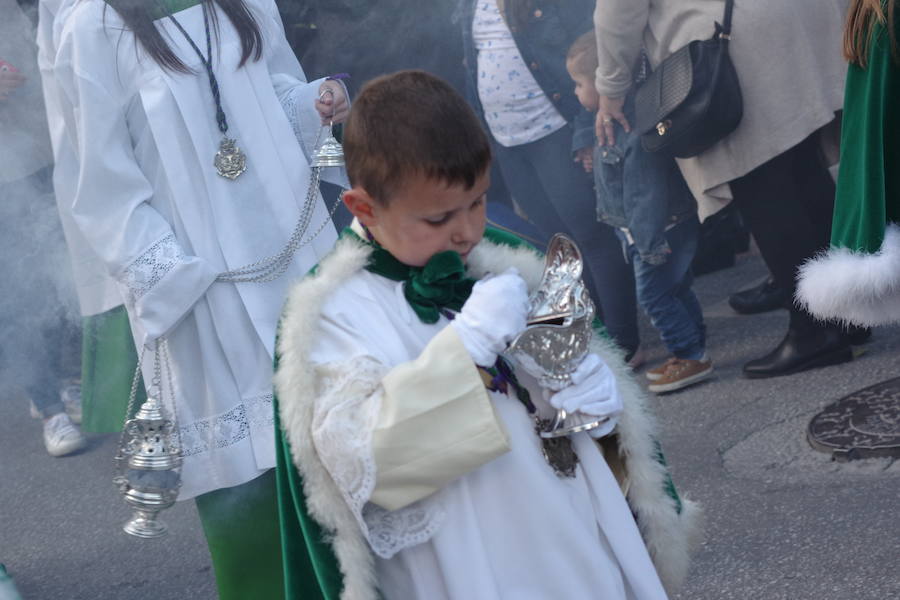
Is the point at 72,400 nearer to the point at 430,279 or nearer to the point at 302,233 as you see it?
the point at 302,233

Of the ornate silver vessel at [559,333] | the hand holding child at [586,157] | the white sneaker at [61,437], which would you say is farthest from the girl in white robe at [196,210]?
the white sneaker at [61,437]

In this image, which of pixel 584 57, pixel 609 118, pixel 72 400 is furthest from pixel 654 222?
pixel 72 400

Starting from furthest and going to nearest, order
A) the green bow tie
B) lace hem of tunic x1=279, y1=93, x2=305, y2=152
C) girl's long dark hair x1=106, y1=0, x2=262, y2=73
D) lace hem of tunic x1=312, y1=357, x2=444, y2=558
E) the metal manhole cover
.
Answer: the metal manhole cover → lace hem of tunic x1=279, y1=93, x2=305, y2=152 → girl's long dark hair x1=106, y1=0, x2=262, y2=73 → the green bow tie → lace hem of tunic x1=312, y1=357, x2=444, y2=558

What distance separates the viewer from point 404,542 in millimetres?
1699

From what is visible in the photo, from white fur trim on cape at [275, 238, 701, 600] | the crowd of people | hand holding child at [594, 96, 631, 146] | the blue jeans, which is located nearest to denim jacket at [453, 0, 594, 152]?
the crowd of people

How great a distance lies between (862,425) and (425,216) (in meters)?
2.24

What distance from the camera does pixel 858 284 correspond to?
2.43 m

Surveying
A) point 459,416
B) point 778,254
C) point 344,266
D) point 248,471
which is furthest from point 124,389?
point 778,254

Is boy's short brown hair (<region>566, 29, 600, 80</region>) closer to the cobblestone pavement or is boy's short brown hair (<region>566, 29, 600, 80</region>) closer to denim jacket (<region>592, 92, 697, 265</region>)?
denim jacket (<region>592, 92, 697, 265</region>)

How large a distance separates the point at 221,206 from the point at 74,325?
2.73 metres

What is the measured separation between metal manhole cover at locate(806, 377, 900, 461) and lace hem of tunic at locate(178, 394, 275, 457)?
1680 mm

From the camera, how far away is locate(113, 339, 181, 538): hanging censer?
252 centimetres

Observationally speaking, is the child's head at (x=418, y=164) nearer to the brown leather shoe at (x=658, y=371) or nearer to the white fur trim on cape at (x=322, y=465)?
the white fur trim on cape at (x=322, y=465)

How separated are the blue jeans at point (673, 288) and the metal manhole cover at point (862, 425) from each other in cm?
73
